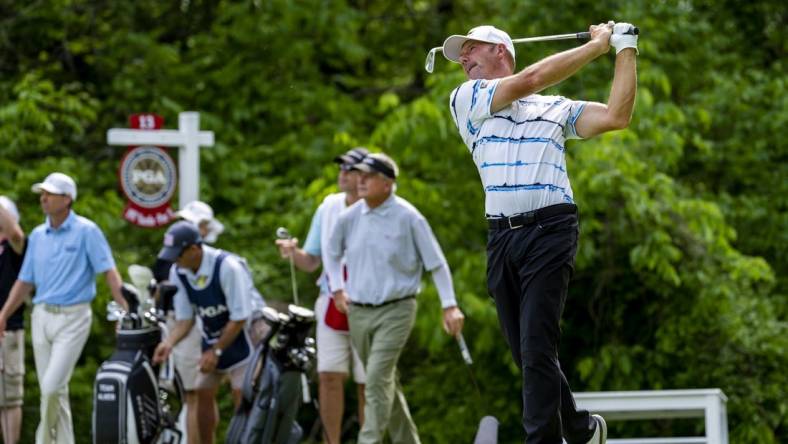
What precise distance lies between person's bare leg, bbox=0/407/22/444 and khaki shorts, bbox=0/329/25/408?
0.16 ft

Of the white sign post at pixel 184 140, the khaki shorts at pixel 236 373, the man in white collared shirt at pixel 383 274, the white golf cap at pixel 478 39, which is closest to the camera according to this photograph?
the white golf cap at pixel 478 39

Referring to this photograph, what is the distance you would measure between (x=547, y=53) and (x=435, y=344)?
389 cm

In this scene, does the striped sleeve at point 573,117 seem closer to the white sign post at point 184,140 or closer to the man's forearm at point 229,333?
the man's forearm at point 229,333

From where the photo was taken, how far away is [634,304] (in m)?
14.6

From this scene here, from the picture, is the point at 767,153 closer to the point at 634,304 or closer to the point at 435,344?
the point at 634,304

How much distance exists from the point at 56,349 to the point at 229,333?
134cm

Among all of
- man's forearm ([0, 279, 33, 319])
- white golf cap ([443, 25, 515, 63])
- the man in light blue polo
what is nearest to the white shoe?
white golf cap ([443, 25, 515, 63])

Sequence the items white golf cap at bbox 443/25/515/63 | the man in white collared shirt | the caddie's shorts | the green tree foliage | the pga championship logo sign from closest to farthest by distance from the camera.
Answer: white golf cap at bbox 443/25/515/63
the man in white collared shirt
the caddie's shorts
the pga championship logo sign
the green tree foliage

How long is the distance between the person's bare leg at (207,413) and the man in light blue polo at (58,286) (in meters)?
0.92

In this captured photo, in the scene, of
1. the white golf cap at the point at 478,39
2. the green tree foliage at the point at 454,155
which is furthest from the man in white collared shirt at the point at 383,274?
the green tree foliage at the point at 454,155

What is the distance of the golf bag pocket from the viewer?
370 inches

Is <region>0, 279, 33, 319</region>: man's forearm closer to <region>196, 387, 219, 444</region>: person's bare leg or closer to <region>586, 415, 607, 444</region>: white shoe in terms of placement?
<region>196, 387, 219, 444</region>: person's bare leg

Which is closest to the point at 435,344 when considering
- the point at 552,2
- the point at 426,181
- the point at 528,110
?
the point at 426,181

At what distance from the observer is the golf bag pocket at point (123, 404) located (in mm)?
9391
